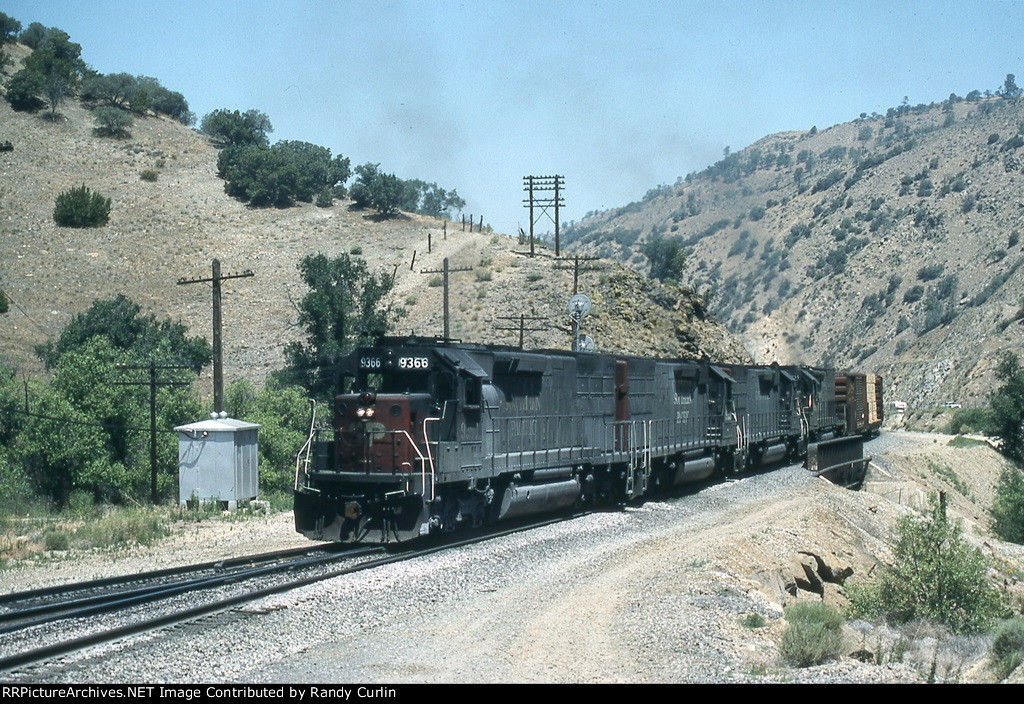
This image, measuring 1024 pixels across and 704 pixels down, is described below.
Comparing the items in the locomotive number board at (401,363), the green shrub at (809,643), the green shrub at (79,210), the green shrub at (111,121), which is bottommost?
the green shrub at (809,643)

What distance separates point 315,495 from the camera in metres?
16.1

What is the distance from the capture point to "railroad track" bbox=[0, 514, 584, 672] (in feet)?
32.4

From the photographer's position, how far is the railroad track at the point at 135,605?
9875 mm

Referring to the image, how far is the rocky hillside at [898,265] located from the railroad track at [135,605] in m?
69.1

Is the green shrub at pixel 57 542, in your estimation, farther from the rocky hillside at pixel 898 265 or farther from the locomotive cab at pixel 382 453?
the rocky hillside at pixel 898 265

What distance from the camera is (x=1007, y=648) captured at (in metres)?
10.6

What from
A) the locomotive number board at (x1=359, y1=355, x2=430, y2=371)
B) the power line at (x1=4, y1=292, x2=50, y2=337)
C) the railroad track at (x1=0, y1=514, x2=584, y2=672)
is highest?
the power line at (x1=4, y1=292, x2=50, y2=337)

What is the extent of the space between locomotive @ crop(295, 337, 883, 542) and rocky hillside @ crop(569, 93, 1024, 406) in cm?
5642

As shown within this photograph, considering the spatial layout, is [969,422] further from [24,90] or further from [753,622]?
[24,90]

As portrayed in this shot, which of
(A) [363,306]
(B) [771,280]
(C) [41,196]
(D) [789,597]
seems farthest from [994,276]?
(D) [789,597]

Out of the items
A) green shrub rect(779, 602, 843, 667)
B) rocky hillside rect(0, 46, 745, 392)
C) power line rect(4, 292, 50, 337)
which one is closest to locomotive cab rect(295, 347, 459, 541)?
green shrub rect(779, 602, 843, 667)

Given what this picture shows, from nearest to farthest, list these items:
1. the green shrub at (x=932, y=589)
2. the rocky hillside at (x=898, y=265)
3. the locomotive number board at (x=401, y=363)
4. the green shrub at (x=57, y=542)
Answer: the green shrub at (x=932, y=589) → the locomotive number board at (x=401, y=363) → the green shrub at (x=57, y=542) → the rocky hillside at (x=898, y=265)

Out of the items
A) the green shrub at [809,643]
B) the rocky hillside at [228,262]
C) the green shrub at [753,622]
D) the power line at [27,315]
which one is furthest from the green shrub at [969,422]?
the green shrub at [809,643]

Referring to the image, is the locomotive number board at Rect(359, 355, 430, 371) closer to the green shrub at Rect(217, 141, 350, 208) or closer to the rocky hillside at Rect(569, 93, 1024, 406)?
the rocky hillside at Rect(569, 93, 1024, 406)
